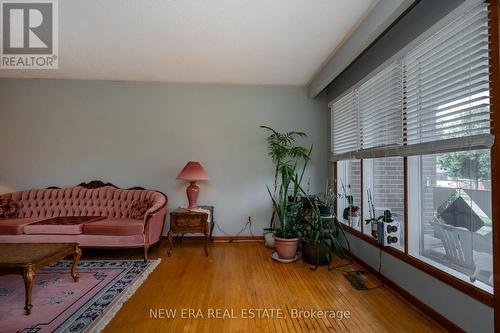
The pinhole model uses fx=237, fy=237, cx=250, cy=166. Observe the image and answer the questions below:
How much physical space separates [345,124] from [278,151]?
1.06 metres

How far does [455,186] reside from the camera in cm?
184

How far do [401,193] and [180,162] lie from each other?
10.6 ft

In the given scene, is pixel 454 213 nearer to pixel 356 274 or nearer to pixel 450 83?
pixel 450 83

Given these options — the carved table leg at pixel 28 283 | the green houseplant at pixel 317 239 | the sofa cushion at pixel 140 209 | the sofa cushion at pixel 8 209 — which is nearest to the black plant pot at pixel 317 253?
the green houseplant at pixel 317 239

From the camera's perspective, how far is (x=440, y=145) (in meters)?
1.77

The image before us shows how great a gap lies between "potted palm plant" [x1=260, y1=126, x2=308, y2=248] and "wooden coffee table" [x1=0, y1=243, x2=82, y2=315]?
256 centimetres

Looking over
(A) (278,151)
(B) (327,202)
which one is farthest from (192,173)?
(B) (327,202)

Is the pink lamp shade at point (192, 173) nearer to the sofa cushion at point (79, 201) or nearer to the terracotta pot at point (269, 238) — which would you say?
the sofa cushion at point (79, 201)

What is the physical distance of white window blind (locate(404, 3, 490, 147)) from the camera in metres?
1.54

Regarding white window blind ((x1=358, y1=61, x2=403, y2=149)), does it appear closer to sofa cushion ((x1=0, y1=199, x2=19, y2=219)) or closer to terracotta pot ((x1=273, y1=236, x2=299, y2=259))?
terracotta pot ((x1=273, y1=236, x2=299, y2=259))

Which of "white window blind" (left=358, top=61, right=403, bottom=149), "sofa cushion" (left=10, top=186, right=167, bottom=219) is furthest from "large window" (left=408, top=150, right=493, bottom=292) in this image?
"sofa cushion" (left=10, top=186, right=167, bottom=219)

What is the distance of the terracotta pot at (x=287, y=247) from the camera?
3092mm

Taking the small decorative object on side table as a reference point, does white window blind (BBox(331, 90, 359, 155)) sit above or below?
above

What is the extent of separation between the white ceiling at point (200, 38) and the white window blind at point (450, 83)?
→ 2.44 feet
